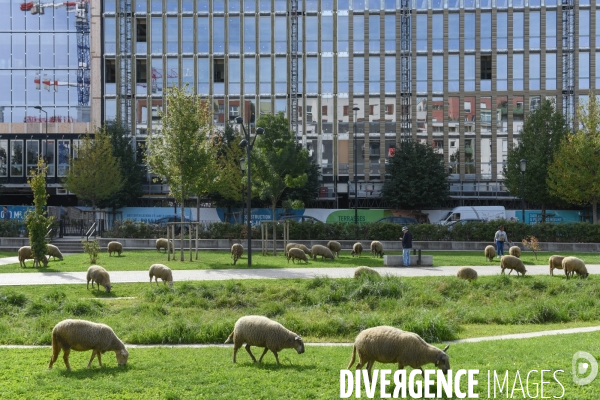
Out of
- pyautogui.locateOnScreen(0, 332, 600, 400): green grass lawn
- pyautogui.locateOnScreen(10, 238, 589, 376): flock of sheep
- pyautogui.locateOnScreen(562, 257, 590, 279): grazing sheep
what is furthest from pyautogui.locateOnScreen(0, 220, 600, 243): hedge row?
pyautogui.locateOnScreen(10, 238, 589, 376): flock of sheep

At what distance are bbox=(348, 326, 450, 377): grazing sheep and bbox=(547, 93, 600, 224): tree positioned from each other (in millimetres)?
Result: 38796

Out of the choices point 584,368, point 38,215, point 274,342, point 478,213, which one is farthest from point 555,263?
point 478,213

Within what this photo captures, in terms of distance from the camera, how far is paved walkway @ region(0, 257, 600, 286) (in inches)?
961

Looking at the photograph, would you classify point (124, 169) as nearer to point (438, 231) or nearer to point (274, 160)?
point (274, 160)

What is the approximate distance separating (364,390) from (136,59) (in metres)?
58.9

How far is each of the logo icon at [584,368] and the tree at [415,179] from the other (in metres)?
44.6

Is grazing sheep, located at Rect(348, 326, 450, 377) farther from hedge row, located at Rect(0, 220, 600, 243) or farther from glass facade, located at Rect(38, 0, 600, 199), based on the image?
glass facade, located at Rect(38, 0, 600, 199)

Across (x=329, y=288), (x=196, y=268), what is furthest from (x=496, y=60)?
(x=329, y=288)

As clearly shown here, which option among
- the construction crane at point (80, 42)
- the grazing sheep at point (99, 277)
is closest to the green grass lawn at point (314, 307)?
the grazing sheep at point (99, 277)

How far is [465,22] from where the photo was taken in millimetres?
64312

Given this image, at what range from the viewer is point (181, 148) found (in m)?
33.5

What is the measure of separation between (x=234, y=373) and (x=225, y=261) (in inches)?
828

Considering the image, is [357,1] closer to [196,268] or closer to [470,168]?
[470,168]

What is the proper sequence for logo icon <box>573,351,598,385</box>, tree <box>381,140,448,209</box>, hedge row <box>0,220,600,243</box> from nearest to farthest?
logo icon <box>573,351,598,385</box> → hedge row <box>0,220,600,243</box> → tree <box>381,140,448,209</box>
